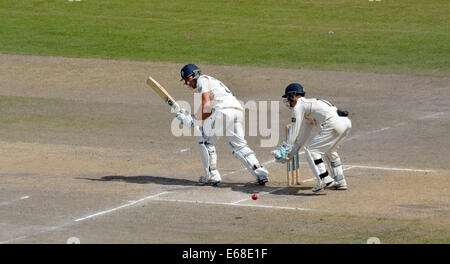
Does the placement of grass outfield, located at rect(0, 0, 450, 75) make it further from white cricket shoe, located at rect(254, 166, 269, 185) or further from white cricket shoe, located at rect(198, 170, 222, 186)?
white cricket shoe, located at rect(198, 170, 222, 186)

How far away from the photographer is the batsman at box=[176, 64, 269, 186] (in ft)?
53.6

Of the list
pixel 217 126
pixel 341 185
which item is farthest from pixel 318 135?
pixel 217 126

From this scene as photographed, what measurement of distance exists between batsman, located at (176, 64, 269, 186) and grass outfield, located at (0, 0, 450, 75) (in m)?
15.0

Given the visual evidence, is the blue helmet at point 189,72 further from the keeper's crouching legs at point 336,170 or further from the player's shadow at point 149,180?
the keeper's crouching legs at point 336,170

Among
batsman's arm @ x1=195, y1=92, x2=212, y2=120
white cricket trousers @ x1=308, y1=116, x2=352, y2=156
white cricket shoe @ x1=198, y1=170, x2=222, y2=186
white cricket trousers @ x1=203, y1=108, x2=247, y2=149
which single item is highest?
batsman's arm @ x1=195, y1=92, x2=212, y2=120

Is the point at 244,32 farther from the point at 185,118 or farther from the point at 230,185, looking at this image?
the point at 230,185

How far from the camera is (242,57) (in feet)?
109

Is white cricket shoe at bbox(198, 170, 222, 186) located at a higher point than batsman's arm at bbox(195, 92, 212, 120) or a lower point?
lower

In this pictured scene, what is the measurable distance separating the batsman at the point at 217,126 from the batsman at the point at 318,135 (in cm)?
84

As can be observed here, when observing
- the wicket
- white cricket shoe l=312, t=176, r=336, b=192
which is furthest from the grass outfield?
white cricket shoe l=312, t=176, r=336, b=192

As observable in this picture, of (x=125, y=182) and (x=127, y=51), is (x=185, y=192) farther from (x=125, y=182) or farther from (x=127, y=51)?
(x=127, y=51)

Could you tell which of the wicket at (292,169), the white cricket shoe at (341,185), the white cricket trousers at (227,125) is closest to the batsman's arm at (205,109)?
the white cricket trousers at (227,125)

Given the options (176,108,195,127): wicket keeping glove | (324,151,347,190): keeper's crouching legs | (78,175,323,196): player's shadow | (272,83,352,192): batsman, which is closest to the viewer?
(272,83,352,192): batsman

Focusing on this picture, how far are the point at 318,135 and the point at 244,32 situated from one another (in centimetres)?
2241
